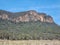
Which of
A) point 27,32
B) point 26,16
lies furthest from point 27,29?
point 26,16

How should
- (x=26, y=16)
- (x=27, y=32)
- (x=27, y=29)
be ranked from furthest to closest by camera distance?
(x=26, y=16) < (x=27, y=29) < (x=27, y=32)

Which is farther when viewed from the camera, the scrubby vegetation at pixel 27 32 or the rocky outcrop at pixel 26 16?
the rocky outcrop at pixel 26 16

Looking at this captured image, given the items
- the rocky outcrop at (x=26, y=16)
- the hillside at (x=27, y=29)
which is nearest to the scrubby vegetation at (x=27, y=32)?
the hillside at (x=27, y=29)

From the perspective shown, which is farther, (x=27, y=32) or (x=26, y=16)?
(x=26, y=16)

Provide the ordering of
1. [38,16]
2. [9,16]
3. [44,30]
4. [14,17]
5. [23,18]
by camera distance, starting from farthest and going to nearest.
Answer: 1. [38,16]
2. [23,18]
3. [14,17]
4. [9,16]
5. [44,30]

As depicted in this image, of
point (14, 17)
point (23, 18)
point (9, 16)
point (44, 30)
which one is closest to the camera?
point (44, 30)

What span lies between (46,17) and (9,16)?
4116 centimetres

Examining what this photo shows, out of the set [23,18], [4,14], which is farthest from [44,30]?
[23,18]

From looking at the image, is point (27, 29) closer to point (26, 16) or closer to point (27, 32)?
point (27, 32)

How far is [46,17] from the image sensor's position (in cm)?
14525

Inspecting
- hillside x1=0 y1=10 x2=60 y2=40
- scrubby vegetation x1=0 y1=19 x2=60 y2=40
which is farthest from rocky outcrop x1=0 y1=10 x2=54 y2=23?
scrubby vegetation x1=0 y1=19 x2=60 y2=40

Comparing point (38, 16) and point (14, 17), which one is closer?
point (14, 17)

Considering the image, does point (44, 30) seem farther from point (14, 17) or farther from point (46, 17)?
point (46, 17)

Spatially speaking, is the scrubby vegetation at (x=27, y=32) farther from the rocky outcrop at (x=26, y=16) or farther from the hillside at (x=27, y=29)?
the rocky outcrop at (x=26, y=16)
